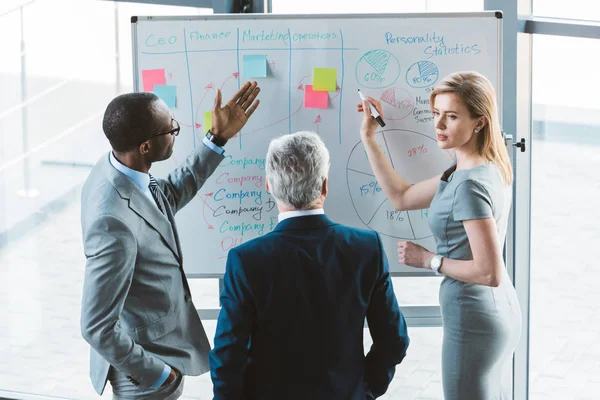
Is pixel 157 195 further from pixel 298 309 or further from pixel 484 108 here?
pixel 484 108

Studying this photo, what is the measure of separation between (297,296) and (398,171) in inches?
41.7

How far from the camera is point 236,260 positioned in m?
2.14

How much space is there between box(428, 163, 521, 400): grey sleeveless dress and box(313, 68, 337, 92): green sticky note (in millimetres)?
571

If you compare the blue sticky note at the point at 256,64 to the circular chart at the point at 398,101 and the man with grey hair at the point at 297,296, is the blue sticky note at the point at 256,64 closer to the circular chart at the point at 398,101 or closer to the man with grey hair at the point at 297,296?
the circular chart at the point at 398,101

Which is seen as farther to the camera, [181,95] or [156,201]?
[181,95]

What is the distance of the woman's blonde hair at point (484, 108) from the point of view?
2.69 m

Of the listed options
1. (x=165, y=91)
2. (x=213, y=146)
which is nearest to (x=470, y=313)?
(x=213, y=146)

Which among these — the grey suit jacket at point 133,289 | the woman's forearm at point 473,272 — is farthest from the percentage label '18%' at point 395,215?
the grey suit jacket at point 133,289

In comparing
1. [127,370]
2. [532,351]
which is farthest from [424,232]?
[127,370]

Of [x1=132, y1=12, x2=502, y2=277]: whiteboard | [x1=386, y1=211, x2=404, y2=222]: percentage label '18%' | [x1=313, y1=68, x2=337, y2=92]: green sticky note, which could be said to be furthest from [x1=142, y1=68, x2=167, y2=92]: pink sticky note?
[x1=386, y1=211, x2=404, y2=222]: percentage label '18%'

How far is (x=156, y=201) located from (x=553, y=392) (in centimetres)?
212

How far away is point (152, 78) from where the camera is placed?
3080mm

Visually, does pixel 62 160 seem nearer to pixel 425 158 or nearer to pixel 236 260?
pixel 425 158

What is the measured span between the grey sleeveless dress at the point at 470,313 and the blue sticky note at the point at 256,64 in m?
0.79
